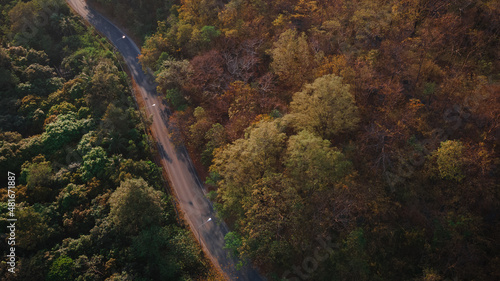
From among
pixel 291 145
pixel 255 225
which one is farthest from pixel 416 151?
pixel 255 225

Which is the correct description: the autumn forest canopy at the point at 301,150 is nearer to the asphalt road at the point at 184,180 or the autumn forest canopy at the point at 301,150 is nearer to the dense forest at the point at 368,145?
the dense forest at the point at 368,145

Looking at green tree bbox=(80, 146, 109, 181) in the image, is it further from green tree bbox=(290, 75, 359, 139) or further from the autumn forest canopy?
green tree bbox=(290, 75, 359, 139)

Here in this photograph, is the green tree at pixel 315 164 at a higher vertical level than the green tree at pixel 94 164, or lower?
lower

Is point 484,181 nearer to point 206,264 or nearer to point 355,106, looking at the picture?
point 355,106

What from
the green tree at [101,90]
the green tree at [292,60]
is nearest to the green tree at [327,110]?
the green tree at [292,60]

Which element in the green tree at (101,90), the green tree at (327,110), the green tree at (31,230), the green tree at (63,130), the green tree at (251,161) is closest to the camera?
the green tree at (31,230)

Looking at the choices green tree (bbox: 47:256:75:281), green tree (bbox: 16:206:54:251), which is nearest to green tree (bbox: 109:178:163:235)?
green tree (bbox: 47:256:75:281)
